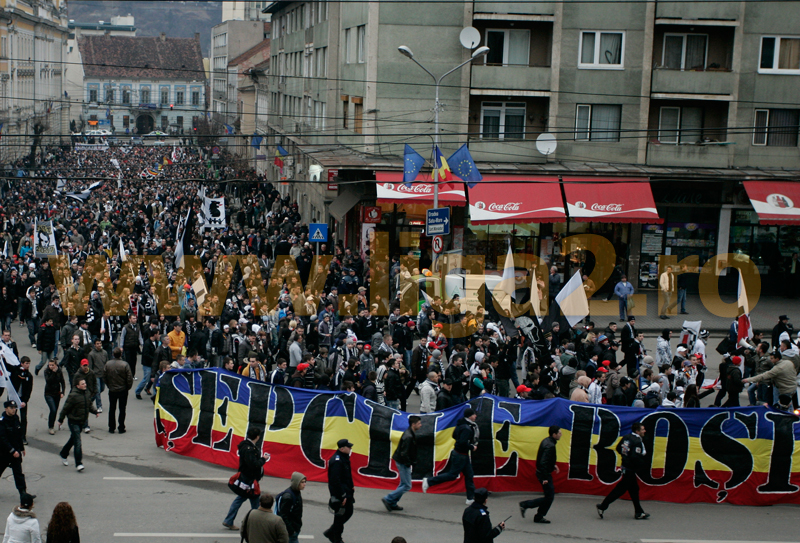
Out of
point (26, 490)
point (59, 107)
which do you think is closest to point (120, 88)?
point (59, 107)

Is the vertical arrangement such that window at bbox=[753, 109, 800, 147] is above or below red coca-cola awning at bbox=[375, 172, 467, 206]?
above

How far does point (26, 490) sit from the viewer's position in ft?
39.6

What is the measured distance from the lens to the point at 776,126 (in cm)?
2884

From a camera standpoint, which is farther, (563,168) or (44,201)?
(44,201)

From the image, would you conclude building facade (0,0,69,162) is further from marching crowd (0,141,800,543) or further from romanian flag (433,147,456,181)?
romanian flag (433,147,456,181)

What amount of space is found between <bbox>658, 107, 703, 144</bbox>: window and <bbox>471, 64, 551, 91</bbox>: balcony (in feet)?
13.2

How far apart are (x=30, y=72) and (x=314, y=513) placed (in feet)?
261

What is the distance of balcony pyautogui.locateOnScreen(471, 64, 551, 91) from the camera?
29188 millimetres

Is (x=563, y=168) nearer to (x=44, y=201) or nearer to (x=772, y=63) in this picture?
(x=772, y=63)

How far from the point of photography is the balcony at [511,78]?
95.8 feet

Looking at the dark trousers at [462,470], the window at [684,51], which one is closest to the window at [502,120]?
the window at [684,51]

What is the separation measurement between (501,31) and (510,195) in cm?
581

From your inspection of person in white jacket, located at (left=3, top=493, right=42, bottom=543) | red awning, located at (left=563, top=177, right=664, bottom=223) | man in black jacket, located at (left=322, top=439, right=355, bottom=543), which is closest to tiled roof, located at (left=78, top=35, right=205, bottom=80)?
red awning, located at (left=563, top=177, right=664, bottom=223)

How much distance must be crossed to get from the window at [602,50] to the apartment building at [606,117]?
0.15ft
